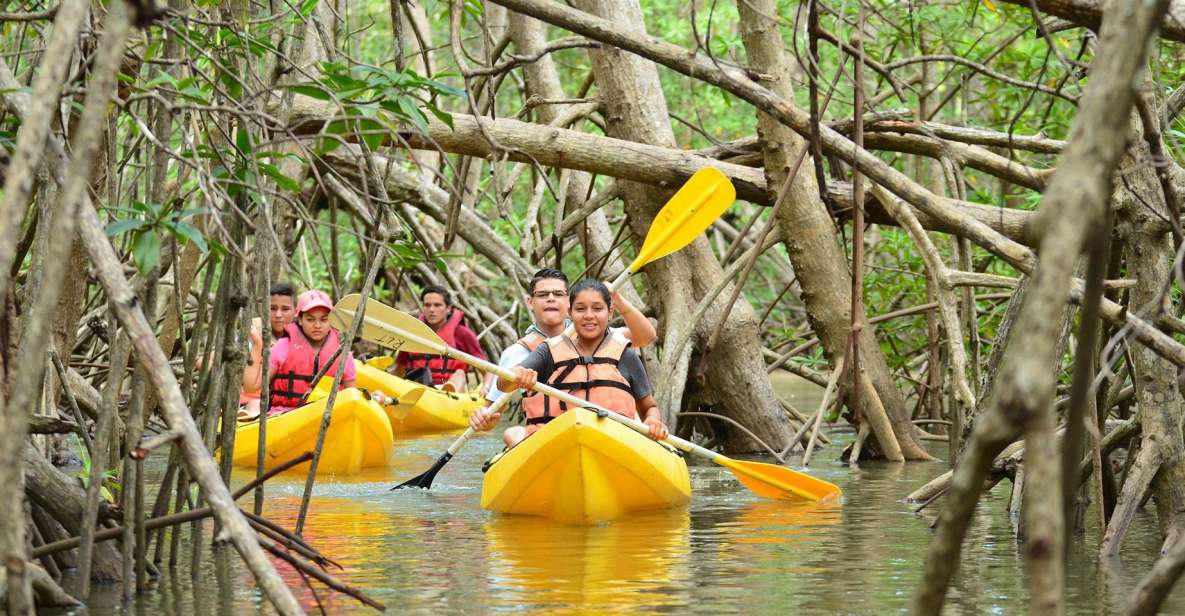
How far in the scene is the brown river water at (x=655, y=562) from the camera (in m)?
4.31

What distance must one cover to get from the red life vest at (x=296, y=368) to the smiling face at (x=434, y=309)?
7.29 feet

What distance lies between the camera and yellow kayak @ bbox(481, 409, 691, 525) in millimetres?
6273

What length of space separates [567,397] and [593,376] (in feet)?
1.16

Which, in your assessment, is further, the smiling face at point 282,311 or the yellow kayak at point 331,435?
the smiling face at point 282,311

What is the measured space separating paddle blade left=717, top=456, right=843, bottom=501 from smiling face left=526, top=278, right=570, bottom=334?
49.4 inches

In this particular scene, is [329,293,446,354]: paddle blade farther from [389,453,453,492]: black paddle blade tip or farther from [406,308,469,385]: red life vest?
[406,308,469,385]: red life vest

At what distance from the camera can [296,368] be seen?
914cm

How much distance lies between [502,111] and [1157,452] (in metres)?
15.1

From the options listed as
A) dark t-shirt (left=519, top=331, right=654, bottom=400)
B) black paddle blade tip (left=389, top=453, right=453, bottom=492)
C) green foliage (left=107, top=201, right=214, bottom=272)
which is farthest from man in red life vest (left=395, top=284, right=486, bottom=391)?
green foliage (left=107, top=201, right=214, bottom=272)

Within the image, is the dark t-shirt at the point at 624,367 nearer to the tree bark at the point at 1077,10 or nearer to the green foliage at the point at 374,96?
the green foliage at the point at 374,96

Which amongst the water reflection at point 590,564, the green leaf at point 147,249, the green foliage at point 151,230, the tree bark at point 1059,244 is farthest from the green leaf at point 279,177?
the tree bark at point 1059,244

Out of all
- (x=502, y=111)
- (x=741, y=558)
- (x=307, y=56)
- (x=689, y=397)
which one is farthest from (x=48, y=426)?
(x=502, y=111)

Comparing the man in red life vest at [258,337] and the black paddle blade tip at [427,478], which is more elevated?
the man in red life vest at [258,337]

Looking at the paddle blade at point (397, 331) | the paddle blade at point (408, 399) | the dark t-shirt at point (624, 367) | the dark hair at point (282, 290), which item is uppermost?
the dark hair at point (282, 290)
